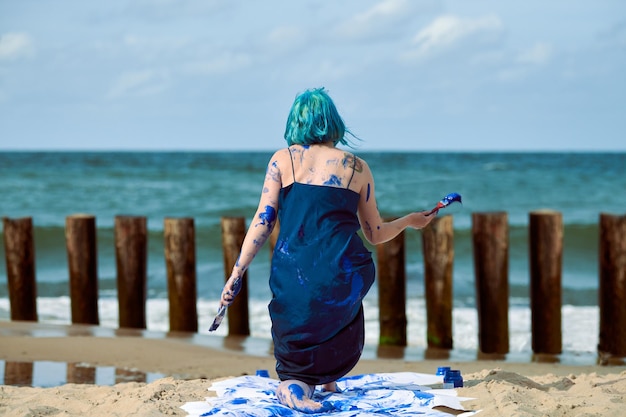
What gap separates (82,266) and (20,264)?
2.36 ft

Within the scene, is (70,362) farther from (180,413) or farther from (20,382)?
(180,413)

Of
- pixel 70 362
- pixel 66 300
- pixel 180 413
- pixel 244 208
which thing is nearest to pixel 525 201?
pixel 244 208

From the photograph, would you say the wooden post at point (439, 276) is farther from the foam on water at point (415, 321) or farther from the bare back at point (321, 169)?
the bare back at point (321, 169)

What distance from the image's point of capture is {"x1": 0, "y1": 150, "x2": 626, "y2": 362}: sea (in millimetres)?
10094

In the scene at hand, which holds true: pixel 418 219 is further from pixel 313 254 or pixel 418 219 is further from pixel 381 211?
pixel 381 211

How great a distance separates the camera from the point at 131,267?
8.37m

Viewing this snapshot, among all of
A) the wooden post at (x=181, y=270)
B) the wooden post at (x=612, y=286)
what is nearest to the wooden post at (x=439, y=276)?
the wooden post at (x=612, y=286)

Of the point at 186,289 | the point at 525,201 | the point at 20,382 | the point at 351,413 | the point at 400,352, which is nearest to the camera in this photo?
the point at 351,413

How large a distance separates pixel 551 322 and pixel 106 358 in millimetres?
3728

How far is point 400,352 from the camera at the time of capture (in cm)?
757

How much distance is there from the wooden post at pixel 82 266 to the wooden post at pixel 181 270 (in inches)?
31.2

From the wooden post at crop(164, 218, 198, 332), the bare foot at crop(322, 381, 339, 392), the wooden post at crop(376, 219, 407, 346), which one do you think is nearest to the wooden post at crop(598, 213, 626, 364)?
the wooden post at crop(376, 219, 407, 346)

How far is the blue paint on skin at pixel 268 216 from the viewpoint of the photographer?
15.1ft

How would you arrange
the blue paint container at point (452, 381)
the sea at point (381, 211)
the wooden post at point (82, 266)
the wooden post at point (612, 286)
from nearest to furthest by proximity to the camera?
the blue paint container at point (452, 381)
the wooden post at point (612, 286)
the wooden post at point (82, 266)
the sea at point (381, 211)
